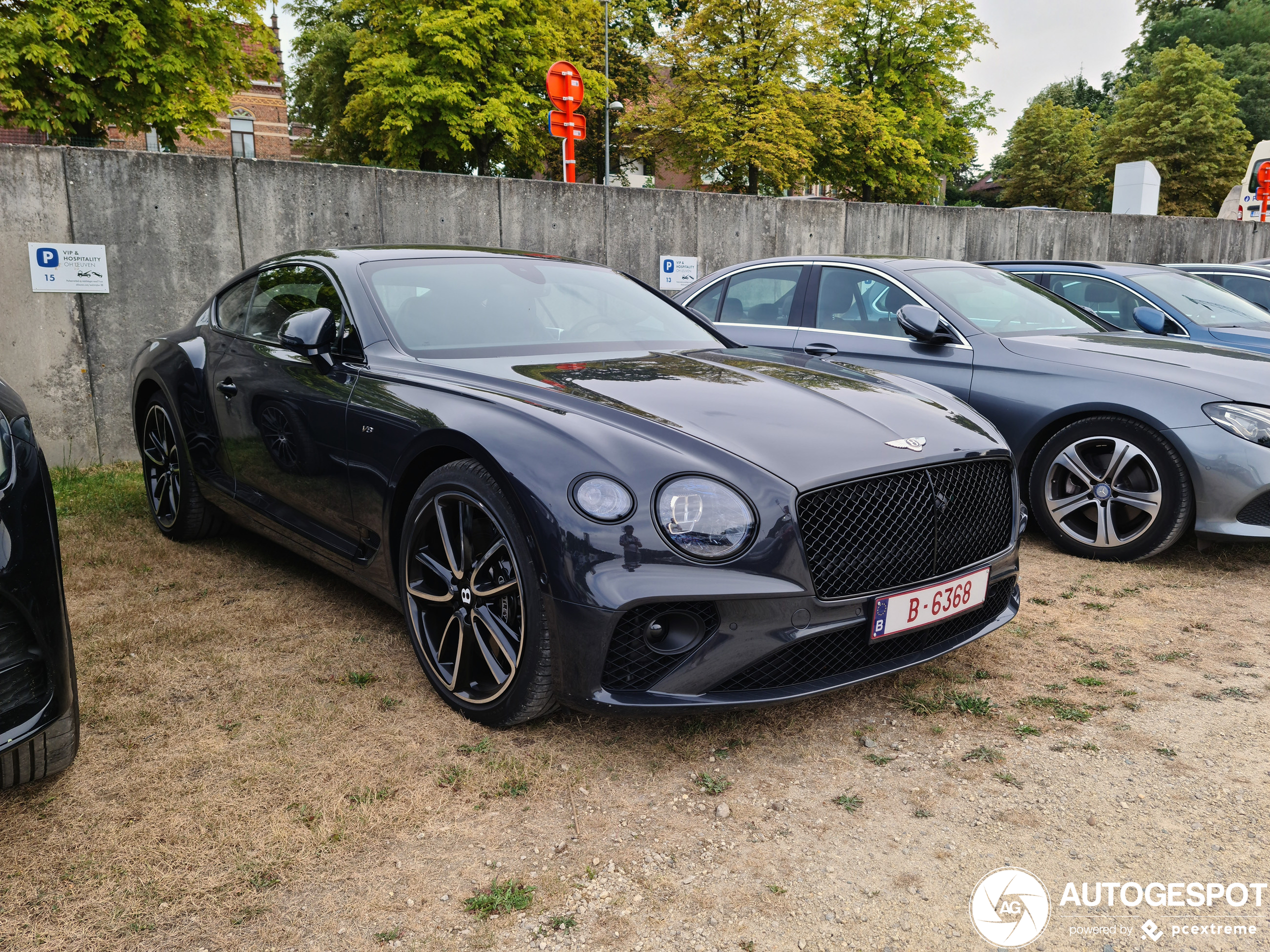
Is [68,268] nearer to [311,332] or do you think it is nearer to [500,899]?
[311,332]

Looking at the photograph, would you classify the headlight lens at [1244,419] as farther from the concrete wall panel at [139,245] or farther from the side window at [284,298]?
the concrete wall panel at [139,245]

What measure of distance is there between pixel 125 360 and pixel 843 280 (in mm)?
5359

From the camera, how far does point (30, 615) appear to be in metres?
2.12

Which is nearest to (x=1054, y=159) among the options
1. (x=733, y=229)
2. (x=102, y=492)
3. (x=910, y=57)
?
(x=910, y=57)

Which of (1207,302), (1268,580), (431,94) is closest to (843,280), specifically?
(1268,580)

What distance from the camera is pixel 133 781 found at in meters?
2.63

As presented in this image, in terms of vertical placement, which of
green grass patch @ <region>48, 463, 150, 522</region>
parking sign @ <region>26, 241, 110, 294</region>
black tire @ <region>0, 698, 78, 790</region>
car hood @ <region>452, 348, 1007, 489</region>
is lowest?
green grass patch @ <region>48, 463, 150, 522</region>

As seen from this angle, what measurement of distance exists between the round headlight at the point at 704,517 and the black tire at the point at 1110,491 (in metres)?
2.93

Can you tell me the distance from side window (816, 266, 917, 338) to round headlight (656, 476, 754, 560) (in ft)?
11.2

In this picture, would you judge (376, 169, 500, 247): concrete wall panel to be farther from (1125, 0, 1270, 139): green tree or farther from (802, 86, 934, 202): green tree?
(1125, 0, 1270, 139): green tree

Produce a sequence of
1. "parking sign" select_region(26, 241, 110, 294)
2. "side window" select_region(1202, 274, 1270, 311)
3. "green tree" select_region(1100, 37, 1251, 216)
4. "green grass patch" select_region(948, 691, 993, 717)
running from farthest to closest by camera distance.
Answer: "green tree" select_region(1100, 37, 1251, 216), "side window" select_region(1202, 274, 1270, 311), "parking sign" select_region(26, 241, 110, 294), "green grass patch" select_region(948, 691, 993, 717)

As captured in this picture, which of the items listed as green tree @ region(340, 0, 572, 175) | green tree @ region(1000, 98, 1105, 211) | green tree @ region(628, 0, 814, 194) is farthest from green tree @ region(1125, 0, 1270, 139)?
green tree @ region(340, 0, 572, 175)

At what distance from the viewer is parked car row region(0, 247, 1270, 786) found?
98.3 inches

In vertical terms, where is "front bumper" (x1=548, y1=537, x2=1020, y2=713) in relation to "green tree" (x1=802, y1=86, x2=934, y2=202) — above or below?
below
